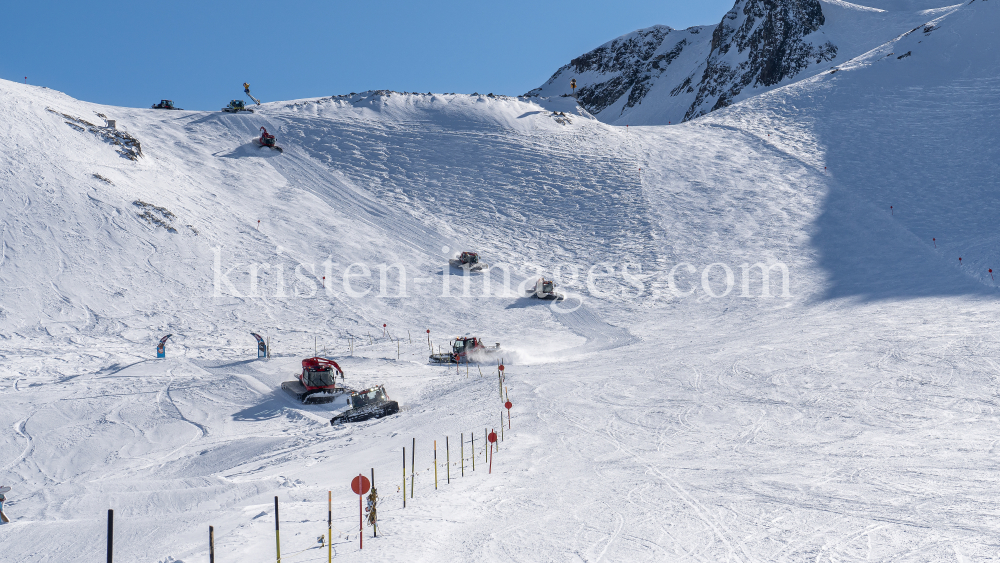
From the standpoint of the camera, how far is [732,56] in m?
100

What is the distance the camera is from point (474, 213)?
46156mm

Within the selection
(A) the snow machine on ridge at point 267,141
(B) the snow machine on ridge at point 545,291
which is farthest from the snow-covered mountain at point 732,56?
(A) the snow machine on ridge at point 267,141

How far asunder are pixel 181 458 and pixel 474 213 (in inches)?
1287

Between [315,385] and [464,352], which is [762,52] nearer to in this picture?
[464,352]

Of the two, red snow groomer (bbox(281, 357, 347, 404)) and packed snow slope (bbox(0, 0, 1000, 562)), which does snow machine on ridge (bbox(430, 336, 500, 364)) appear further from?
red snow groomer (bbox(281, 357, 347, 404))

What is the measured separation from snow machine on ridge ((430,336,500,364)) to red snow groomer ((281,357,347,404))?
572cm

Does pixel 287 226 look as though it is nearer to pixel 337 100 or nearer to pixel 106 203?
pixel 106 203

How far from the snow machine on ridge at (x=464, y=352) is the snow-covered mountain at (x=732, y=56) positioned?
7395cm

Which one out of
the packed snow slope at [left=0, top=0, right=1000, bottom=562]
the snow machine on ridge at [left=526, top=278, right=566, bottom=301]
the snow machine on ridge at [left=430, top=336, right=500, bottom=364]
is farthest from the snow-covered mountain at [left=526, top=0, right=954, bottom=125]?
the snow machine on ridge at [left=430, top=336, right=500, bottom=364]

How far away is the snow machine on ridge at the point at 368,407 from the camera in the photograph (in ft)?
60.6

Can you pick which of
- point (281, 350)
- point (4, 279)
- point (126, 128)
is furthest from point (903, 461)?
point (126, 128)

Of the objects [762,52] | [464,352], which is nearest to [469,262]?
[464,352]

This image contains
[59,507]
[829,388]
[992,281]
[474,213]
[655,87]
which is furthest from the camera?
[655,87]

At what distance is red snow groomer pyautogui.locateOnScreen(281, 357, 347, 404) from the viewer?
1997 cm
